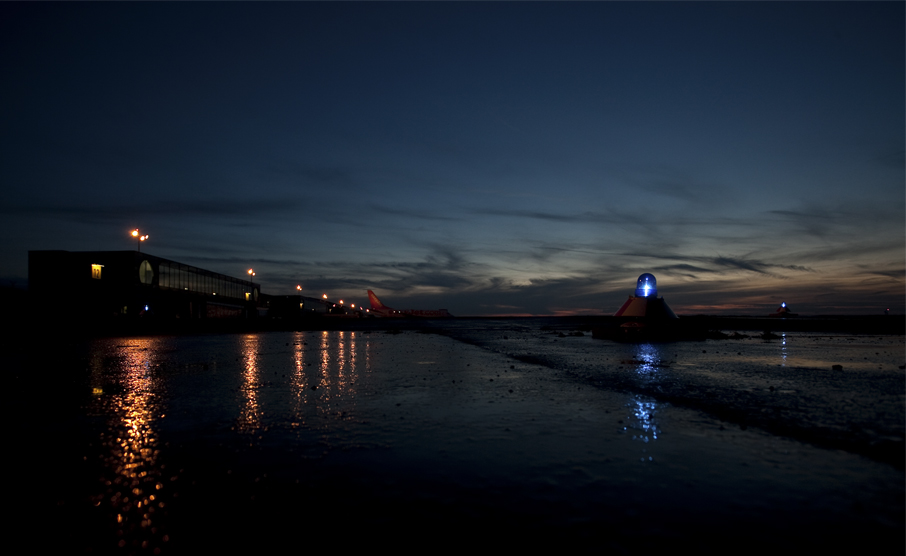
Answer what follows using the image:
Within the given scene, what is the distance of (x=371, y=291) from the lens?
184 m

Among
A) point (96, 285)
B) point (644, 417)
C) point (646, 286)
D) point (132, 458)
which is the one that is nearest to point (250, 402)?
point (132, 458)

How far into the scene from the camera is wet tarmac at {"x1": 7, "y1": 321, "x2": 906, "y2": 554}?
13.9ft

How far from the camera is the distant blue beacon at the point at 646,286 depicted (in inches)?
1921

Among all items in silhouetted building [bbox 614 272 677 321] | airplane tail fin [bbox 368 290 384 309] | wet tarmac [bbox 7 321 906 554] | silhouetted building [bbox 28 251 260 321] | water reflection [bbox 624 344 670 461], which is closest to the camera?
wet tarmac [bbox 7 321 906 554]

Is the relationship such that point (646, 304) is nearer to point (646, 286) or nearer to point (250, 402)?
point (646, 286)

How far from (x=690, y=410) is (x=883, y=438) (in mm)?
2881

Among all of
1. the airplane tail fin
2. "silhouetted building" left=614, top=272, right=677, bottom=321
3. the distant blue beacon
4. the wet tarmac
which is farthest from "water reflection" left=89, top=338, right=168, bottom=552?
the airplane tail fin

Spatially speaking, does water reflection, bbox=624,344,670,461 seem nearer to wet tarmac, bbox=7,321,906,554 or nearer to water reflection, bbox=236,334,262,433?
wet tarmac, bbox=7,321,906,554

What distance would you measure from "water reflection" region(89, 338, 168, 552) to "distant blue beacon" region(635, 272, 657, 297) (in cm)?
4457

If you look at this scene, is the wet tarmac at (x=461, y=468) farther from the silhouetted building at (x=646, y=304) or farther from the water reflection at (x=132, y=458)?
the silhouetted building at (x=646, y=304)

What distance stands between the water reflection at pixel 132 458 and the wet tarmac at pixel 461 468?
3 cm

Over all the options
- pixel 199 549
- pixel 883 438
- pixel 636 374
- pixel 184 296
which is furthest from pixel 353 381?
pixel 184 296

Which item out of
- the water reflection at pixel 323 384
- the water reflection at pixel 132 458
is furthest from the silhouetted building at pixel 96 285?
the water reflection at pixel 132 458

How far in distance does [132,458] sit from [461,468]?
4.34m
